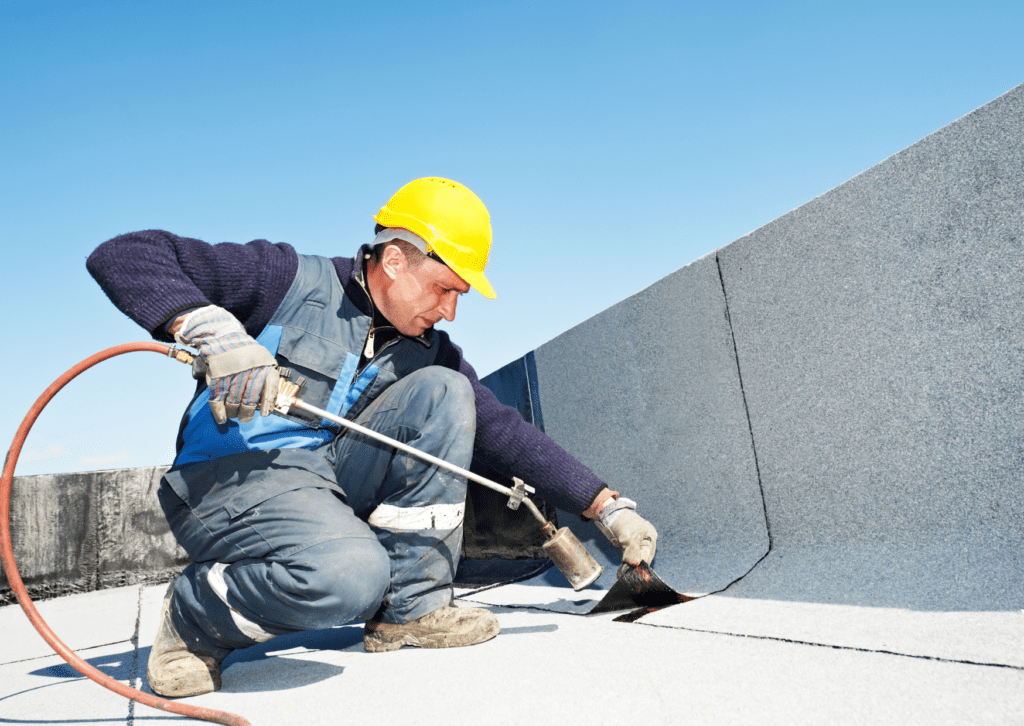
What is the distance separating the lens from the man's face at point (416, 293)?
164 centimetres

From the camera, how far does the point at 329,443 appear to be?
62.9 inches

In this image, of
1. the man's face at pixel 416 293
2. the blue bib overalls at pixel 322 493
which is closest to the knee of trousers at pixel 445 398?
the blue bib overalls at pixel 322 493

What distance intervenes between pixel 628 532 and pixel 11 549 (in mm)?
1363

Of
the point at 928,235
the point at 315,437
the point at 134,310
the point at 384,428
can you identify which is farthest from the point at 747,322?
the point at 134,310

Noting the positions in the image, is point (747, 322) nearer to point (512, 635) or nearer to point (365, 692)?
point (512, 635)

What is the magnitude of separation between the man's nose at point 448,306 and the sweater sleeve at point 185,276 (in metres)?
0.38

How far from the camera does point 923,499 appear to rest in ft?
4.68

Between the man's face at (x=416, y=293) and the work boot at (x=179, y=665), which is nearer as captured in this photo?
the work boot at (x=179, y=665)

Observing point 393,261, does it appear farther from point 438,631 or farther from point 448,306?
point 438,631

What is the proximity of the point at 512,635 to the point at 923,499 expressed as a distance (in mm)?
980

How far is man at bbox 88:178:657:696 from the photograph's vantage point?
1.24 meters

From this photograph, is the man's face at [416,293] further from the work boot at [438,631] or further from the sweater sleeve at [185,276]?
the work boot at [438,631]

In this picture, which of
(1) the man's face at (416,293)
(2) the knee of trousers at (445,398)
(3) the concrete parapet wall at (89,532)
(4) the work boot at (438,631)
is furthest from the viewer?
(3) the concrete parapet wall at (89,532)

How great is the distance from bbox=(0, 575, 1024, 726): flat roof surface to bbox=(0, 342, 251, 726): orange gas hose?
0.03 m
